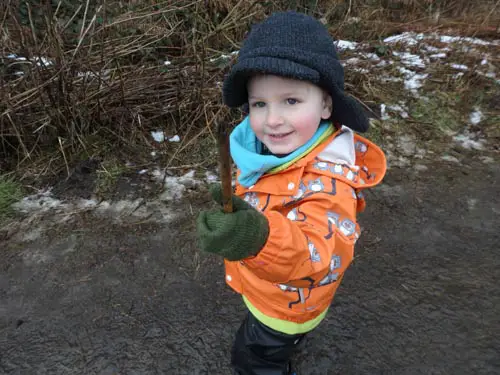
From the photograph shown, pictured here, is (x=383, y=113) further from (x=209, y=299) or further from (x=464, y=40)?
(x=209, y=299)

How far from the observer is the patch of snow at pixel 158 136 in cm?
331

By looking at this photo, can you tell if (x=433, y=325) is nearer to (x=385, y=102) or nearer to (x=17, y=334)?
(x=17, y=334)

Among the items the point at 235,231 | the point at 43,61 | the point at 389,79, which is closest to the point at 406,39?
the point at 389,79

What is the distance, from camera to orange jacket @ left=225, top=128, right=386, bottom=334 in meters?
1.00

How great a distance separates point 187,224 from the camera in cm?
263

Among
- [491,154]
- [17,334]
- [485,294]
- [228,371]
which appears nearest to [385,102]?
[491,154]

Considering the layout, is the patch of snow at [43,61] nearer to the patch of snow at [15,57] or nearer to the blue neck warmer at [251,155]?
the patch of snow at [15,57]

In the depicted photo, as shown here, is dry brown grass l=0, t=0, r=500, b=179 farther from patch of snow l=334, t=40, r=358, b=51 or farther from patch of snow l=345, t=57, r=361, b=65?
patch of snow l=345, t=57, r=361, b=65

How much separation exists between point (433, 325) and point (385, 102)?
235 centimetres

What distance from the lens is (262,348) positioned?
1521 mm

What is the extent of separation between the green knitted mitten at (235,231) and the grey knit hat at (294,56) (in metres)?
0.44

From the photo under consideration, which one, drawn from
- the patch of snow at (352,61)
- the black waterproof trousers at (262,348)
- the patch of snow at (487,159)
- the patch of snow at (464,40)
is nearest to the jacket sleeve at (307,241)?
the black waterproof trousers at (262,348)

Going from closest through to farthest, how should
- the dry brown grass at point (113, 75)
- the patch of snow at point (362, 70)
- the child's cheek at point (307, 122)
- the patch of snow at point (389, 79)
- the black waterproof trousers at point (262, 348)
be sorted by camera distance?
the child's cheek at point (307, 122)
the black waterproof trousers at point (262, 348)
the dry brown grass at point (113, 75)
the patch of snow at point (362, 70)
the patch of snow at point (389, 79)

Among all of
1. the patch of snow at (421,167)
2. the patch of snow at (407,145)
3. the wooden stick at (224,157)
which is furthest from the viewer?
the patch of snow at (407,145)
